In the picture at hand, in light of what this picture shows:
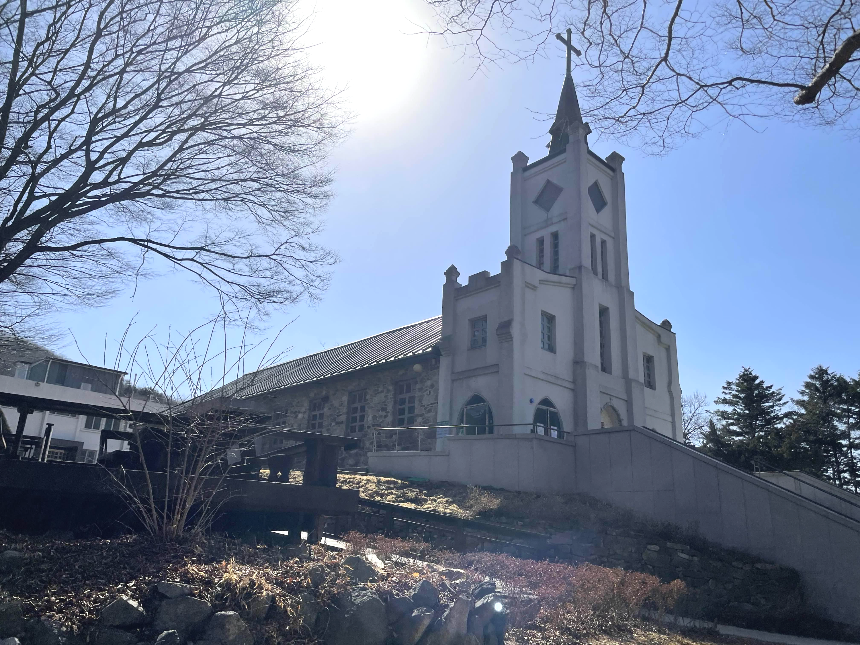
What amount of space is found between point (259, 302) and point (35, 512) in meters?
4.06

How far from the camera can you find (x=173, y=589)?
4824 mm

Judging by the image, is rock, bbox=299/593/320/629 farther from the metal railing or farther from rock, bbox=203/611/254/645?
the metal railing

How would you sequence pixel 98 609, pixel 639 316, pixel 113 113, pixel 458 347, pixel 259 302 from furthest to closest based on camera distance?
pixel 639 316
pixel 458 347
pixel 259 302
pixel 113 113
pixel 98 609

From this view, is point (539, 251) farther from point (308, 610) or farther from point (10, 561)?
point (10, 561)

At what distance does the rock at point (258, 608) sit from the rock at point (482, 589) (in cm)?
182

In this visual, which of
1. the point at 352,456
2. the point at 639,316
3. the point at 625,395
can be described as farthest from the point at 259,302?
the point at 639,316

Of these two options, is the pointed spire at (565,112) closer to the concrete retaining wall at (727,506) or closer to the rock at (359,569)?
the concrete retaining wall at (727,506)

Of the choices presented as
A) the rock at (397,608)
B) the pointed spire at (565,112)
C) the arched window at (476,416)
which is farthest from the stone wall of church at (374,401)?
the rock at (397,608)

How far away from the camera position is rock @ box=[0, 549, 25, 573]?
495 cm

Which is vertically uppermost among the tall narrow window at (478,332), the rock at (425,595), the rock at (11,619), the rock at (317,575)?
the tall narrow window at (478,332)

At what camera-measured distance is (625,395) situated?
23516 millimetres

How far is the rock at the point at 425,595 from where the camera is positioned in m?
5.52

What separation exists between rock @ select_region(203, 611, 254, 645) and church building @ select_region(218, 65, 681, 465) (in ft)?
44.0

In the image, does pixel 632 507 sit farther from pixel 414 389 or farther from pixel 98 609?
pixel 98 609
